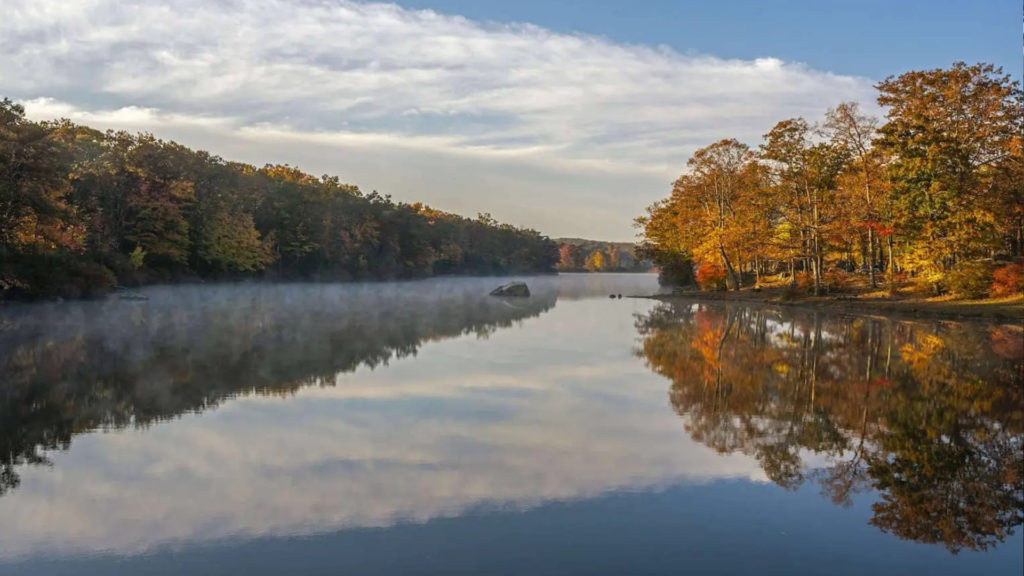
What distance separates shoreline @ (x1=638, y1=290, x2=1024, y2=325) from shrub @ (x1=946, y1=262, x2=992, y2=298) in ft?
1.89

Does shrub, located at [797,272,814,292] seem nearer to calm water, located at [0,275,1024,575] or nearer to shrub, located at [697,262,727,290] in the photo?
shrub, located at [697,262,727,290]

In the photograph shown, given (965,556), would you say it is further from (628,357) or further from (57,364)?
(57,364)

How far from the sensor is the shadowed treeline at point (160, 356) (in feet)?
37.8

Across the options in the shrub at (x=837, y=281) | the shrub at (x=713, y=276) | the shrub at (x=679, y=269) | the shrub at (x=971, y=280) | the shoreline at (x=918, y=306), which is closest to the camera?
the shoreline at (x=918, y=306)

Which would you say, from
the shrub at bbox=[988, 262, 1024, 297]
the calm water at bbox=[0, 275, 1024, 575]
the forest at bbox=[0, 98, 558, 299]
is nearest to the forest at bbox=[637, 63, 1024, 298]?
the shrub at bbox=[988, 262, 1024, 297]

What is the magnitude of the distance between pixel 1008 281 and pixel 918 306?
3.87 m

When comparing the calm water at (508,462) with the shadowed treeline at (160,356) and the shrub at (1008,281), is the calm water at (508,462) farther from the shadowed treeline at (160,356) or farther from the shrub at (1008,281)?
the shrub at (1008,281)

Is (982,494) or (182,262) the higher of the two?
(182,262)

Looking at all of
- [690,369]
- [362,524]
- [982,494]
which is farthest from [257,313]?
[982,494]

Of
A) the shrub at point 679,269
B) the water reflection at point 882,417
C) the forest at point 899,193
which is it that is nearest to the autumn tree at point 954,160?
the forest at point 899,193

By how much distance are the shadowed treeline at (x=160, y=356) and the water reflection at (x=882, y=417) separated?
8.14 m

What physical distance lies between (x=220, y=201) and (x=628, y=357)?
6011 centimetres

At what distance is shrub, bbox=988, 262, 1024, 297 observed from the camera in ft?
108

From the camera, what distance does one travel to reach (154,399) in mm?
12867
